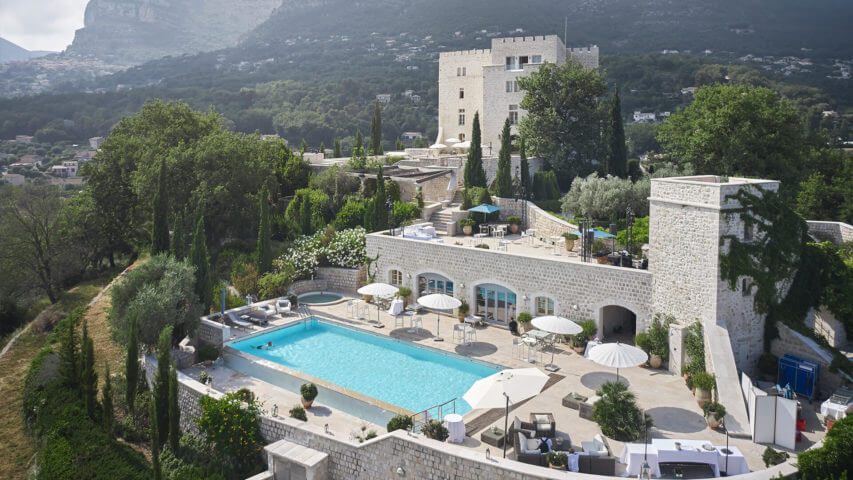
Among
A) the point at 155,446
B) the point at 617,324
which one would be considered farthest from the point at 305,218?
the point at 155,446

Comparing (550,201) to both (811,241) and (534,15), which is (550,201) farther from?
(534,15)

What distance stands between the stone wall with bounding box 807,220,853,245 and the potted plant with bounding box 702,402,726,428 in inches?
452

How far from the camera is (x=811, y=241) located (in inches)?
784

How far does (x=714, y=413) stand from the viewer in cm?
1420

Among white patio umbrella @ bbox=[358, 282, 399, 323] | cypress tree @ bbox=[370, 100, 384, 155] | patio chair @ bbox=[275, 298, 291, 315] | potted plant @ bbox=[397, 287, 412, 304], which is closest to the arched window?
white patio umbrella @ bbox=[358, 282, 399, 323]

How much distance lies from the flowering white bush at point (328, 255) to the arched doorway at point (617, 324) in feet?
36.7

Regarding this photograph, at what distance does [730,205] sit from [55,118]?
398 feet

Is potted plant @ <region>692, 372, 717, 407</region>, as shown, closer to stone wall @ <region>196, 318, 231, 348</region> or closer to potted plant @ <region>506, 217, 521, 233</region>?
potted plant @ <region>506, 217, 521, 233</region>

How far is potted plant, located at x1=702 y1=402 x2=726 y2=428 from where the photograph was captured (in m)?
14.2

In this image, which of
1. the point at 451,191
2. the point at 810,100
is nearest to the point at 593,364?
the point at 451,191

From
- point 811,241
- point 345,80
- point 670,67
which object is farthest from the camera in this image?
point 345,80

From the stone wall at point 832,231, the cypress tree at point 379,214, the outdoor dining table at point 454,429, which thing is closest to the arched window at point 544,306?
the outdoor dining table at point 454,429

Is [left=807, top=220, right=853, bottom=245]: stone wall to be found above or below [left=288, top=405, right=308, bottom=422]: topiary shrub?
above

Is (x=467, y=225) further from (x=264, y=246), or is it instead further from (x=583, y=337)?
(x=583, y=337)
